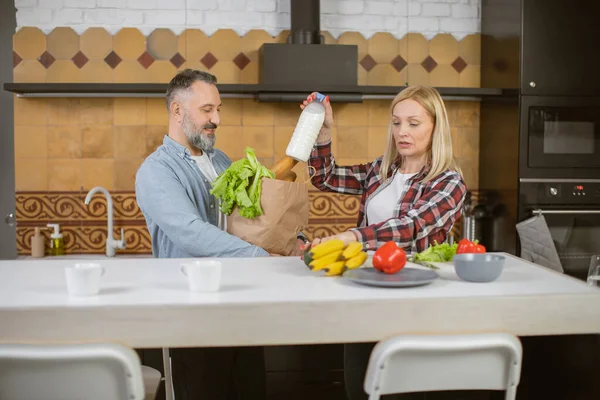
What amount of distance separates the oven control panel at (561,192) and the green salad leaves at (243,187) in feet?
6.05

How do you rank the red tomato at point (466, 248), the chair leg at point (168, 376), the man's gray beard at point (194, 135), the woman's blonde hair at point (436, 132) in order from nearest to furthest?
the red tomato at point (466, 248)
the chair leg at point (168, 376)
the woman's blonde hair at point (436, 132)
the man's gray beard at point (194, 135)

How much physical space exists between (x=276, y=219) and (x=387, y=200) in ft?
1.55

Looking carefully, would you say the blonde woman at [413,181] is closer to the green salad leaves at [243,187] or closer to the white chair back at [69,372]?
the green salad leaves at [243,187]

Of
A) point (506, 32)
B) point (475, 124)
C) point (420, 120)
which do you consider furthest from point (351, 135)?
point (420, 120)

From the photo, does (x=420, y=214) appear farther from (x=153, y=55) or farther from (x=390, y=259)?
(x=153, y=55)

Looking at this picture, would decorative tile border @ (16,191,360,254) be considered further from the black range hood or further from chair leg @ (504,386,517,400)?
chair leg @ (504,386,517,400)

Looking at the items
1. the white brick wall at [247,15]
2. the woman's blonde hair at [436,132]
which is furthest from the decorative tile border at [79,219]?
the woman's blonde hair at [436,132]

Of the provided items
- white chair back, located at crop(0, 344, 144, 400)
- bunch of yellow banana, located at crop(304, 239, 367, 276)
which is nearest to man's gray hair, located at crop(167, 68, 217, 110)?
bunch of yellow banana, located at crop(304, 239, 367, 276)

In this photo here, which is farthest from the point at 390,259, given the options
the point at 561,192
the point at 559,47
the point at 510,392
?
the point at 559,47

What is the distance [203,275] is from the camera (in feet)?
5.30

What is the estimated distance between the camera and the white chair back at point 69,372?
1.33 m

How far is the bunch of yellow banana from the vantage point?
1848 millimetres

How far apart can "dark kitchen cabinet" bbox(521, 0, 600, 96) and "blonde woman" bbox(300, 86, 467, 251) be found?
4.30 ft

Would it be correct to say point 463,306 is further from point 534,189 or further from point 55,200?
point 55,200
